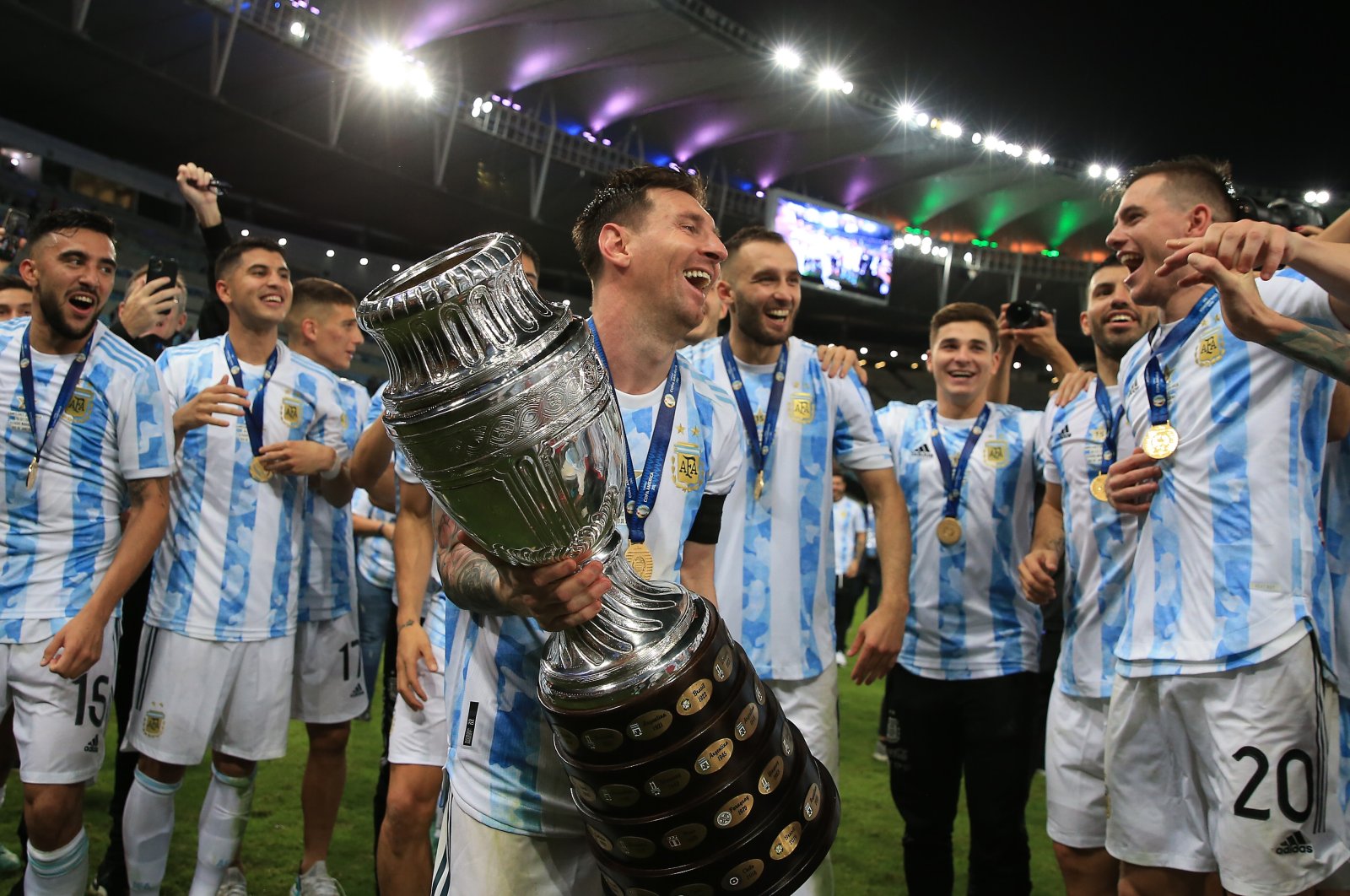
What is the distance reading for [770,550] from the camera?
10.8ft

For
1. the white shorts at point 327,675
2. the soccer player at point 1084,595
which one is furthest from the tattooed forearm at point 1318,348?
the white shorts at point 327,675

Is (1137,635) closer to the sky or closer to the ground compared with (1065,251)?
closer to the ground

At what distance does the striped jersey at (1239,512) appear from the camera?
7.64ft

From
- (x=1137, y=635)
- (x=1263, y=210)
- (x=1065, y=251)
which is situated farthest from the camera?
(x=1065, y=251)

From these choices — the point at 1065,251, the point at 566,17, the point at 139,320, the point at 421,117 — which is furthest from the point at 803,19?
the point at 139,320

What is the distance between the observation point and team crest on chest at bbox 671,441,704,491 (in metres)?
2.23

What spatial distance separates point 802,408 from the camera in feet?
11.4

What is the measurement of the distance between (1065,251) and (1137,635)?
33.7m

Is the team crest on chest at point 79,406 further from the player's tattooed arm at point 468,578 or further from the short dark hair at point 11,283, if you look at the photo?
the short dark hair at point 11,283

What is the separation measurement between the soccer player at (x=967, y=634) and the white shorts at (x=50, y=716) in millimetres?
2876

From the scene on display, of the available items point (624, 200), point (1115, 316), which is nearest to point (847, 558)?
point (1115, 316)

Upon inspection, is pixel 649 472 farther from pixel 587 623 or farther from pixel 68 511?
pixel 68 511

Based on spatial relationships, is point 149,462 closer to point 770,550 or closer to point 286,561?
point 286,561

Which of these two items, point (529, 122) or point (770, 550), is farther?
point (529, 122)
